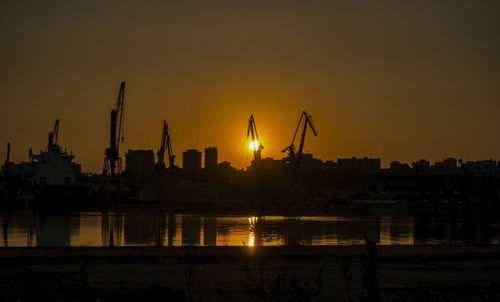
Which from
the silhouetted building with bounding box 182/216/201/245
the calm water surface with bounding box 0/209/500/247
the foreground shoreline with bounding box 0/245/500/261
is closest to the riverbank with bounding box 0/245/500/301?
the foreground shoreline with bounding box 0/245/500/261

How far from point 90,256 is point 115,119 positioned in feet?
438

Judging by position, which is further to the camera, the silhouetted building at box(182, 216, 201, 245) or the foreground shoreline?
the silhouetted building at box(182, 216, 201, 245)

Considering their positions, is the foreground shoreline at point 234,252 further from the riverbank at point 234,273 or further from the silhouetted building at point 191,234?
the silhouetted building at point 191,234

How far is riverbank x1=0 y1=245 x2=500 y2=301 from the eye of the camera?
45.5 ft

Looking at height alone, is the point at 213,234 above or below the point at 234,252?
below

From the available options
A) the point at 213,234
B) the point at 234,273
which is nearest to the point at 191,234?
the point at 213,234

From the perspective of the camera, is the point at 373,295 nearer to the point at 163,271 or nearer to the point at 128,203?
the point at 163,271

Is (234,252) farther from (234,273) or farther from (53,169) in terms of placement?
(53,169)

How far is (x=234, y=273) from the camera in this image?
18359mm

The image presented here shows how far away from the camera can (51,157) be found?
6924 inches

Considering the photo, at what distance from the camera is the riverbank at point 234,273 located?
13875 mm

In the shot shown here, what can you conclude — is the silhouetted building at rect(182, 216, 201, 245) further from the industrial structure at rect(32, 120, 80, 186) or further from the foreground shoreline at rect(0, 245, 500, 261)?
the industrial structure at rect(32, 120, 80, 186)

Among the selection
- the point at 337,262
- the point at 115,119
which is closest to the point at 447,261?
the point at 337,262

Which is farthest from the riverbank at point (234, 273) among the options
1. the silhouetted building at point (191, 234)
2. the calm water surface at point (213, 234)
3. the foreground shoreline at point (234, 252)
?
the silhouetted building at point (191, 234)
